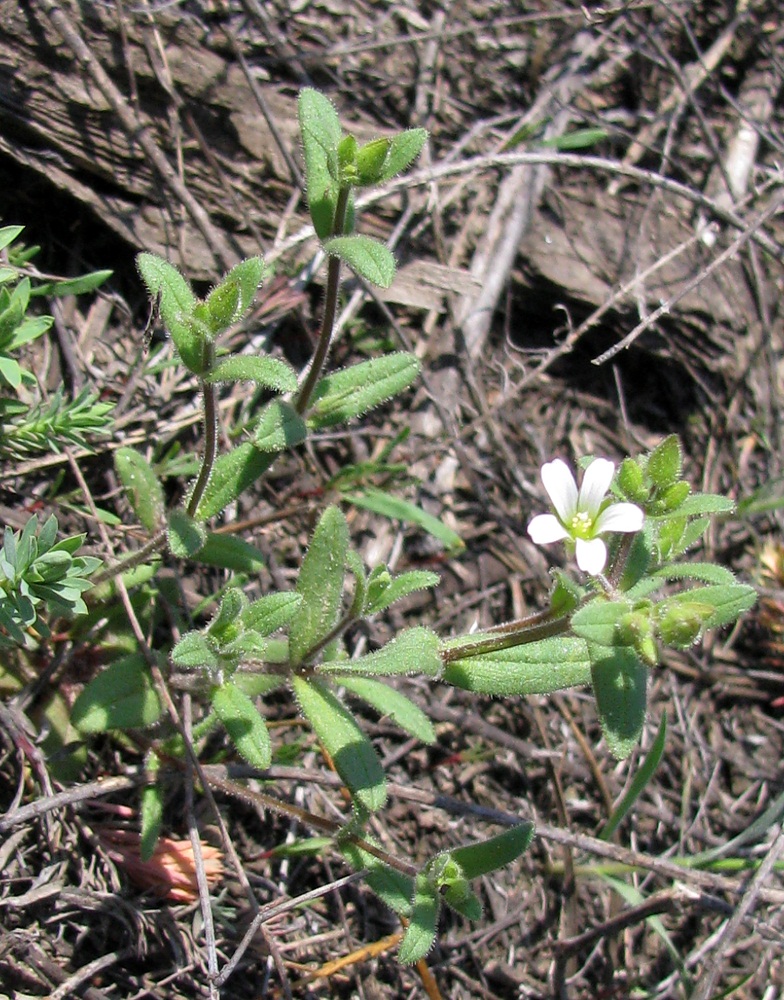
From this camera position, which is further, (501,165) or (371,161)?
(501,165)

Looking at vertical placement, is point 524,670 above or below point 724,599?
below

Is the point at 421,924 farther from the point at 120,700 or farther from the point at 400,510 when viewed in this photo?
the point at 400,510

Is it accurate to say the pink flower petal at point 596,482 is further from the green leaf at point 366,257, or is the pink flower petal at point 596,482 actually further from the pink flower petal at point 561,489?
the green leaf at point 366,257

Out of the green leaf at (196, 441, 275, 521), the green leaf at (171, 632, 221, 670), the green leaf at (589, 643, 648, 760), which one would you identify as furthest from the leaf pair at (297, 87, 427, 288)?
the green leaf at (589, 643, 648, 760)

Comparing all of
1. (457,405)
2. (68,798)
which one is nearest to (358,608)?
(68,798)

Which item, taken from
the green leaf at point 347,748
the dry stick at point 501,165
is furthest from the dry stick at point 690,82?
the green leaf at point 347,748

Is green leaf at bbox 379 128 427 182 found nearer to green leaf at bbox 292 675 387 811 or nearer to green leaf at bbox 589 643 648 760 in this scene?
green leaf at bbox 589 643 648 760

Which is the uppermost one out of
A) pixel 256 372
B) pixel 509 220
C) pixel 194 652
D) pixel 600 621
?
pixel 256 372
